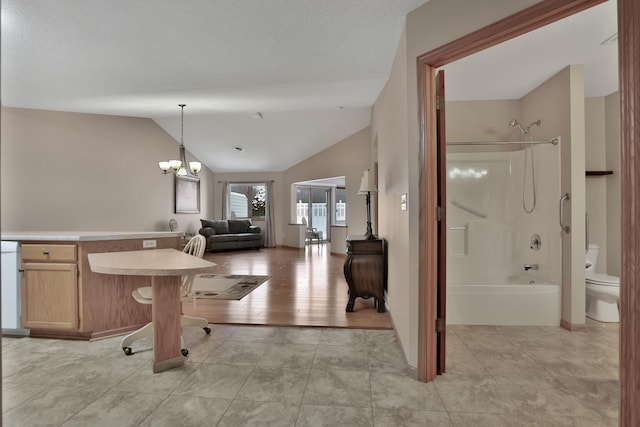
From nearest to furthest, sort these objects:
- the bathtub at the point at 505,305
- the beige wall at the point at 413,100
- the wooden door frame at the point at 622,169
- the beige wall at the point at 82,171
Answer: the wooden door frame at the point at 622,169 < the beige wall at the point at 413,100 < the bathtub at the point at 505,305 < the beige wall at the point at 82,171

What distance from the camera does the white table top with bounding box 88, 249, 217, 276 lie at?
6.40 feet

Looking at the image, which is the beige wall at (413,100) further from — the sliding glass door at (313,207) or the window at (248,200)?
the window at (248,200)

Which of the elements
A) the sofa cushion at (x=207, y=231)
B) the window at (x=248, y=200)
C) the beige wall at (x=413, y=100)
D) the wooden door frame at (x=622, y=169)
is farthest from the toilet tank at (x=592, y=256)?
the window at (x=248, y=200)

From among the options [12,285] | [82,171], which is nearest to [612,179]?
[12,285]

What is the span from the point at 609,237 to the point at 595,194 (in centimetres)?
47

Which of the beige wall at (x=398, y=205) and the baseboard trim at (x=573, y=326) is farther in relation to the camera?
the baseboard trim at (x=573, y=326)

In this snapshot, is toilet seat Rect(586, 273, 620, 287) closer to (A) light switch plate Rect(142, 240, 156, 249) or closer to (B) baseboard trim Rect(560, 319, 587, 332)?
(B) baseboard trim Rect(560, 319, 587, 332)

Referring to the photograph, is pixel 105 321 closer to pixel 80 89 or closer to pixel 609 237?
pixel 80 89

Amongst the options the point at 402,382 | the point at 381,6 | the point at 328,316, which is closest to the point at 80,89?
the point at 381,6

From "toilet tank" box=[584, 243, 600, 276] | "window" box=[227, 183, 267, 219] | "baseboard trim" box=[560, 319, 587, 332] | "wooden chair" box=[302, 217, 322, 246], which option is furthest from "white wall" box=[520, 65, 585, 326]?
"window" box=[227, 183, 267, 219]

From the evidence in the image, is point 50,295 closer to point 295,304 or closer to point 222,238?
point 295,304

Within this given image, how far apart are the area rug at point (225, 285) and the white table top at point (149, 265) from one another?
1.61 metres

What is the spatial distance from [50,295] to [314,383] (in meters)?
2.34

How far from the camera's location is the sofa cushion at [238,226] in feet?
28.5
